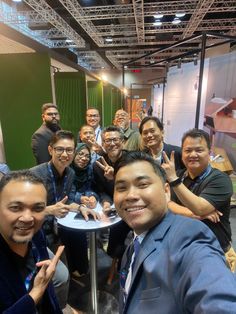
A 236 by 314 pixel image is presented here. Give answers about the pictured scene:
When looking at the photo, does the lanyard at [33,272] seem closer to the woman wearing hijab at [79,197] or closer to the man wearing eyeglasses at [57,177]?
the man wearing eyeglasses at [57,177]

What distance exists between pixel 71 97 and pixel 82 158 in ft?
13.8

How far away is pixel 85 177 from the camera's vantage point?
2.22m

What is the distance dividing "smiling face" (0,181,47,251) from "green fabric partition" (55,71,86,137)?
5.03m

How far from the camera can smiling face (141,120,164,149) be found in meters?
2.12

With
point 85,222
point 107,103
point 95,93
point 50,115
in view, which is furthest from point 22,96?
point 107,103

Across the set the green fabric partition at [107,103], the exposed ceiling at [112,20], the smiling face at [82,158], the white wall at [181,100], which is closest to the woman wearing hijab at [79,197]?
the smiling face at [82,158]

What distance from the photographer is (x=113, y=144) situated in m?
2.14

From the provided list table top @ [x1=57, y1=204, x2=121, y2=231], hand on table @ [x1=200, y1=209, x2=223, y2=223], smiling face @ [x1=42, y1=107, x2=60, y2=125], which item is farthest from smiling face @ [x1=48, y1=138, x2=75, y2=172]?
smiling face @ [x1=42, y1=107, x2=60, y2=125]

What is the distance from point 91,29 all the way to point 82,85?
1.36m

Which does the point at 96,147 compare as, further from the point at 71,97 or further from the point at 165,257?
the point at 71,97

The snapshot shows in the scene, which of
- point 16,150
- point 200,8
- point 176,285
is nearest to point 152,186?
point 176,285

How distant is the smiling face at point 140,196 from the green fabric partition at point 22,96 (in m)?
3.24

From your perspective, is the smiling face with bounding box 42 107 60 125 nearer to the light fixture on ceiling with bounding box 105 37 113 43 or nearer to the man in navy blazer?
the man in navy blazer

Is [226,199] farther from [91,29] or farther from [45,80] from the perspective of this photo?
[91,29]
